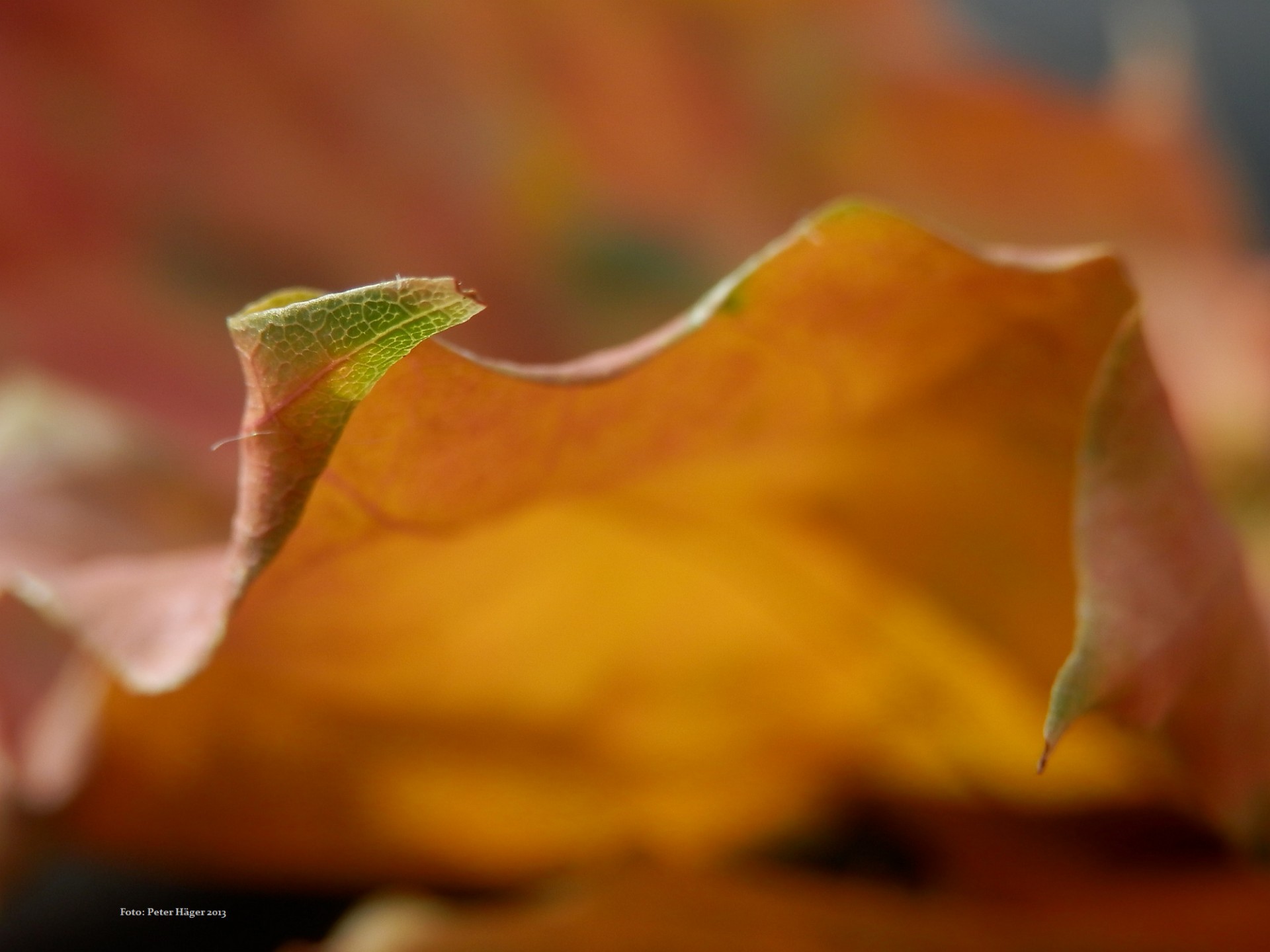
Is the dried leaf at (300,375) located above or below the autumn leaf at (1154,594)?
above

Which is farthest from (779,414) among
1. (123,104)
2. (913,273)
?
(123,104)

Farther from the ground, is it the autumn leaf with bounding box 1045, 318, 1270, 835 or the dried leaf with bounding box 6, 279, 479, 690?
the dried leaf with bounding box 6, 279, 479, 690

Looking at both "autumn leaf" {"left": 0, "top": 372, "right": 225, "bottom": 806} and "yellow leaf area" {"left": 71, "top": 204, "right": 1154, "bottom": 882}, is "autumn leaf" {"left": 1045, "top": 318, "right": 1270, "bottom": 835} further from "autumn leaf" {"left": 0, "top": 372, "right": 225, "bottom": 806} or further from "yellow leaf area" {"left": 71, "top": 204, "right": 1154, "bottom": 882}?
"autumn leaf" {"left": 0, "top": 372, "right": 225, "bottom": 806}

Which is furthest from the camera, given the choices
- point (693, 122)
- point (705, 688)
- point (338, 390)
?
point (693, 122)

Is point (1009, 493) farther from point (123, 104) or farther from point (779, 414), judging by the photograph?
point (123, 104)

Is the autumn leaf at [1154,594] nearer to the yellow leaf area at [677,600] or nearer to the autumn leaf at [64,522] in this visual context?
the yellow leaf area at [677,600]

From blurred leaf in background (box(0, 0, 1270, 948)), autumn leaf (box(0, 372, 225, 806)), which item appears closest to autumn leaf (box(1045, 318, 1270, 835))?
blurred leaf in background (box(0, 0, 1270, 948))

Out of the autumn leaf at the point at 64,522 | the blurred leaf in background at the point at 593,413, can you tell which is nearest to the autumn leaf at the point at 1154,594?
the blurred leaf in background at the point at 593,413

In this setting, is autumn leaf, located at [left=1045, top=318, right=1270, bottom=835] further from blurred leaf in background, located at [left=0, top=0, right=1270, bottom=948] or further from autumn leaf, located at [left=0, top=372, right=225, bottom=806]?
autumn leaf, located at [left=0, top=372, right=225, bottom=806]
